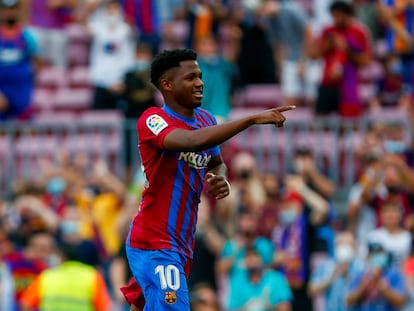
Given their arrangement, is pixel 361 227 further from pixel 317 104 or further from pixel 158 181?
pixel 158 181

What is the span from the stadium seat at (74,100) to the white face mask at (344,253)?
5824mm

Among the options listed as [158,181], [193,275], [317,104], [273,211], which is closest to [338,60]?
[317,104]

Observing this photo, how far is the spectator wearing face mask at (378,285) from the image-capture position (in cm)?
1455

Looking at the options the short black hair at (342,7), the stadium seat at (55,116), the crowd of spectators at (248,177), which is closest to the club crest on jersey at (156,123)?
the crowd of spectators at (248,177)

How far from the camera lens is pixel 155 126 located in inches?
382

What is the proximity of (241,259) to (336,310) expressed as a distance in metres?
1.19

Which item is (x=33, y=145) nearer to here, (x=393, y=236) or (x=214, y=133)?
(x=393, y=236)

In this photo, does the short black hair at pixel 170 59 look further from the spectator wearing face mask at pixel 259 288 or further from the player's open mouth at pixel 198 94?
the spectator wearing face mask at pixel 259 288

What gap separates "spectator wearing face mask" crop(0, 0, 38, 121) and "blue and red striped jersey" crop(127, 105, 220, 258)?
8647 mm

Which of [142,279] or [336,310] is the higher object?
[142,279]

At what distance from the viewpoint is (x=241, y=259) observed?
1565 centimetres

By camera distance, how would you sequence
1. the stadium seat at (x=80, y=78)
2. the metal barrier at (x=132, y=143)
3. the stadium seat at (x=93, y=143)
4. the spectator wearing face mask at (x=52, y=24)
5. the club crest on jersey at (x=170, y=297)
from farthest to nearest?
the spectator wearing face mask at (x=52, y=24) < the stadium seat at (x=80, y=78) < the stadium seat at (x=93, y=143) < the metal barrier at (x=132, y=143) < the club crest on jersey at (x=170, y=297)

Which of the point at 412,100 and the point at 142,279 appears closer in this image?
the point at 142,279

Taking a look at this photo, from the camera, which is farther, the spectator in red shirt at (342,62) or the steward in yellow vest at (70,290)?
the spectator in red shirt at (342,62)
